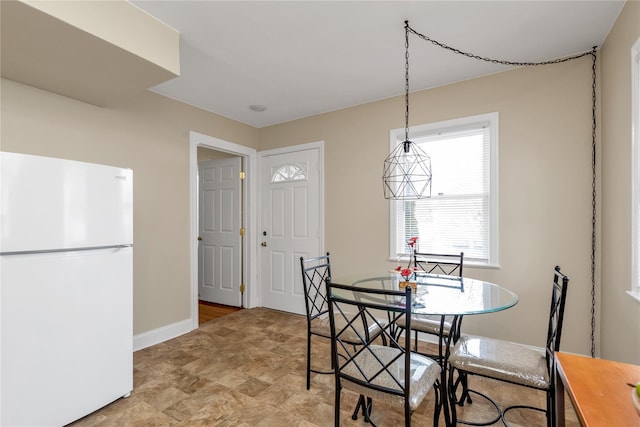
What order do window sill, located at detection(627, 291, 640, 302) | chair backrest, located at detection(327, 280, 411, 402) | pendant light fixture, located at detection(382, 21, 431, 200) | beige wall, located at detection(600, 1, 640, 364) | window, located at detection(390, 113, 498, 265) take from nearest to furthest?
chair backrest, located at detection(327, 280, 411, 402), window sill, located at detection(627, 291, 640, 302), beige wall, located at detection(600, 1, 640, 364), window, located at detection(390, 113, 498, 265), pendant light fixture, located at detection(382, 21, 431, 200)

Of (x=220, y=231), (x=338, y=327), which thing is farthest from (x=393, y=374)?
(x=220, y=231)

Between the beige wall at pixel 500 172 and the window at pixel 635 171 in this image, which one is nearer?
the window at pixel 635 171

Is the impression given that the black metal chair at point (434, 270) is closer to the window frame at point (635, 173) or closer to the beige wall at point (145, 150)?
the window frame at point (635, 173)

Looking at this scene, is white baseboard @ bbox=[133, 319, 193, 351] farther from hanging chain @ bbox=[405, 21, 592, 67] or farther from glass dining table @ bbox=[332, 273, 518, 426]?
hanging chain @ bbox=[405, 21, 592, 67]

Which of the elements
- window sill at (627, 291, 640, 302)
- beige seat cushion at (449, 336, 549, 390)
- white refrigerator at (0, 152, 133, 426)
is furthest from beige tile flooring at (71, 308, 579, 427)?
window sill at (627, 291, 640, 302)

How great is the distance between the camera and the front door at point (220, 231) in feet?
14.2

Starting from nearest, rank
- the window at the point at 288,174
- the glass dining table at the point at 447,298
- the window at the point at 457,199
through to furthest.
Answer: the glass dining table at the point at 447,298, the window at the point at 457,199, the window at the point at 288,174

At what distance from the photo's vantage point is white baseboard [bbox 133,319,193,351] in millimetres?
2934

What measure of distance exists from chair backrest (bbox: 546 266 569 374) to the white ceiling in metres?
1.70

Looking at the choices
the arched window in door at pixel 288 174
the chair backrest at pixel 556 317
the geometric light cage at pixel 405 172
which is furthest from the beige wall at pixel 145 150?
the chair backrest at pixel 556 317

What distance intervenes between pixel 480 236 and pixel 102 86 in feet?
11.3

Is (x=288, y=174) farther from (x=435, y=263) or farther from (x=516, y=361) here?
(x=516, y=361)

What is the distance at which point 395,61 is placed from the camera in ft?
8.54

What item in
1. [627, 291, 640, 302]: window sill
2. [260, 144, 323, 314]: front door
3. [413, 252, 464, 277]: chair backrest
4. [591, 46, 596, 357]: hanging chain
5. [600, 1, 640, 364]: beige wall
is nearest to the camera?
[627, 291, 640, 302]: window sill
